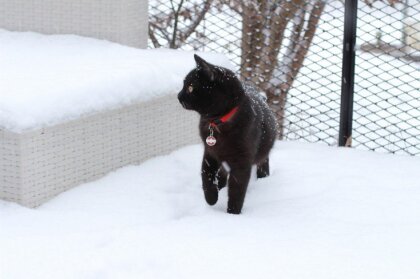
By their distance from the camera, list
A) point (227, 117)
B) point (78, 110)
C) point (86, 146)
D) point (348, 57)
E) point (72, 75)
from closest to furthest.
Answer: point (227, 117) → point (78, 110) → point (86, 146) → point (72, 75) → point (348, 57)

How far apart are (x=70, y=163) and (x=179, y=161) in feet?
2.79

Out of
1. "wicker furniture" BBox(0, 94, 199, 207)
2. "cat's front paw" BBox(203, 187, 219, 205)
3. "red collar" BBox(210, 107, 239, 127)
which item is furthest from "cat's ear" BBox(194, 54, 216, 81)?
"wicker furniture" BBox(0, 94, 199, 207)

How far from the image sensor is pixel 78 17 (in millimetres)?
5035

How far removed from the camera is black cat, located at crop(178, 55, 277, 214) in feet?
11.6

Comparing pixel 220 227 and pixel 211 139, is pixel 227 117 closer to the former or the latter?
pixel 211 139

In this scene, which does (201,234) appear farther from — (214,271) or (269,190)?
(269,190)

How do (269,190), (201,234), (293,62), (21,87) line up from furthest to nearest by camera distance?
(293,62) < (269,190) < (21,87) < (201,234)

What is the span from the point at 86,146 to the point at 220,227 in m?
0.91

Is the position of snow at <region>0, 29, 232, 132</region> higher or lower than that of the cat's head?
lower

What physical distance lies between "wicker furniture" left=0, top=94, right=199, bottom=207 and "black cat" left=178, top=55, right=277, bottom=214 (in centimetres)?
59

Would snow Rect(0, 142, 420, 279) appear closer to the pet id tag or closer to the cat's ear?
the pet id tag

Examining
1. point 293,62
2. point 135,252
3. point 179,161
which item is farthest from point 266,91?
point 135,252

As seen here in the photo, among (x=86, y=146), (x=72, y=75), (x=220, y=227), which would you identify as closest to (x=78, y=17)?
(x=72, y=75)

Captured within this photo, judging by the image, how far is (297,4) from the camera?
6.44 m
